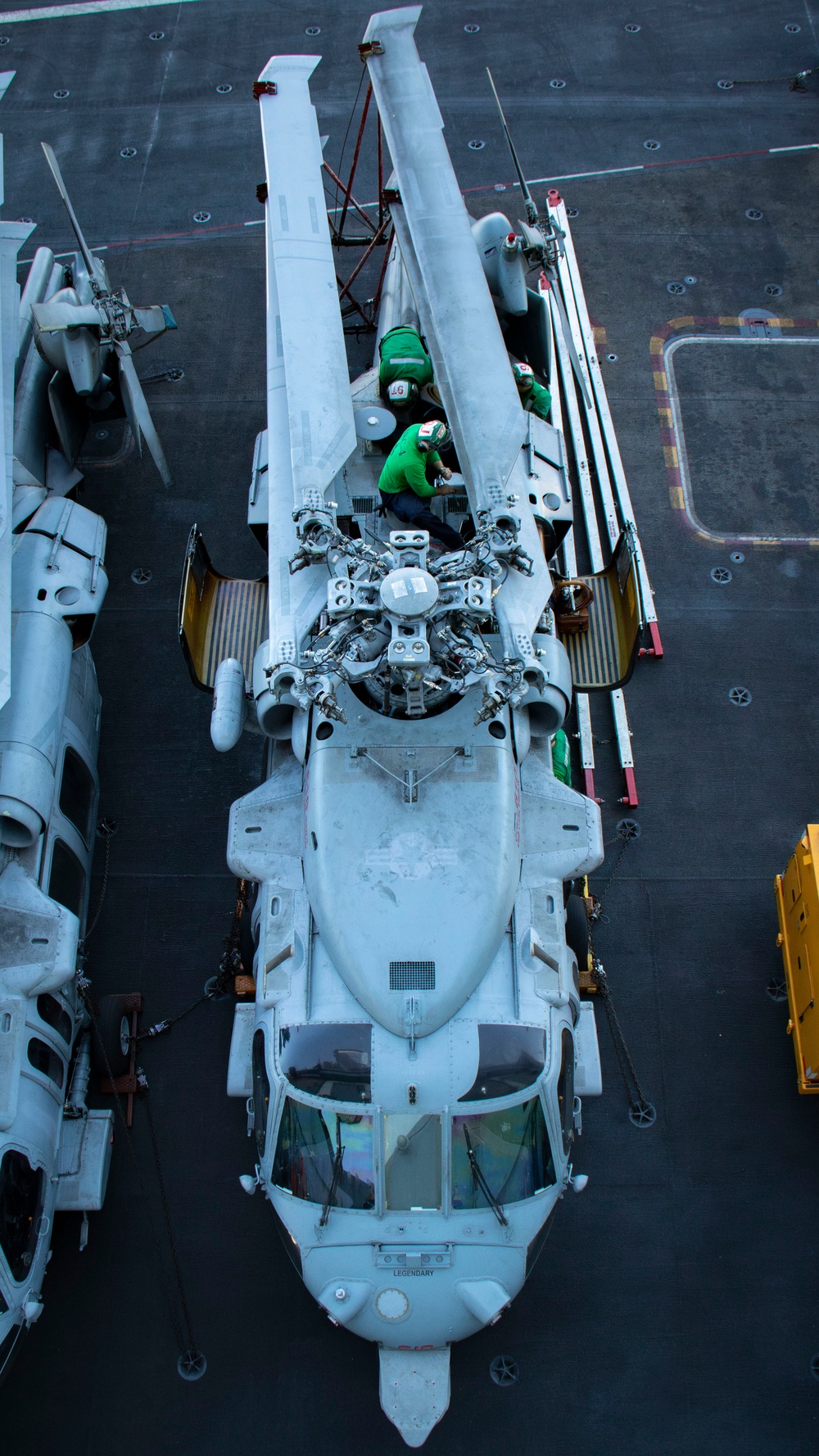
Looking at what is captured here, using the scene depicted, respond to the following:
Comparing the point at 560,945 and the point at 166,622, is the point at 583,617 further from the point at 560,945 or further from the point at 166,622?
the point at 166,622

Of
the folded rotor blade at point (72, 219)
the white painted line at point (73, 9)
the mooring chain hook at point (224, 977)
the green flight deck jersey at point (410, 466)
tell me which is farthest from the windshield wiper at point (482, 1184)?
the white painted line at point (73, 9)

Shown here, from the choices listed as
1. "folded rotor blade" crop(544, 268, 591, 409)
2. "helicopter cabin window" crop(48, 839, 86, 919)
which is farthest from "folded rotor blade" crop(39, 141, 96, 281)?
"helicopter cabin window" crop(48, 839, 86, 919)

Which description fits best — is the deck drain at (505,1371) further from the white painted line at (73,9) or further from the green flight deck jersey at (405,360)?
the white painted line at (73,9)

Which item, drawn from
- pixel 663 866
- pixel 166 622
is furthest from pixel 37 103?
pixel 663 866

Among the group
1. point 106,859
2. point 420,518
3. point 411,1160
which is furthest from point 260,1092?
point 420,518

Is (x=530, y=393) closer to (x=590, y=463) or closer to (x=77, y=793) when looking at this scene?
(x=590, y=463)
